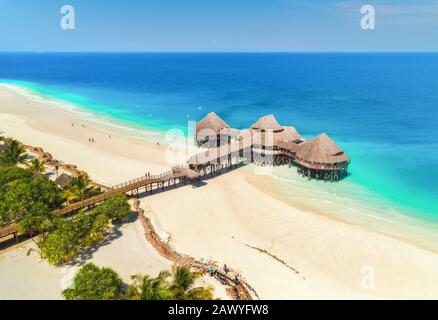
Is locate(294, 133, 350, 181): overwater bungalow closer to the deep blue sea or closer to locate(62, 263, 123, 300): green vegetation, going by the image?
the deep blue sea

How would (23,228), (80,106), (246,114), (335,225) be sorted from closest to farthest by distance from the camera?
(23,228)
(335,225)
(246,114)
(80,106)

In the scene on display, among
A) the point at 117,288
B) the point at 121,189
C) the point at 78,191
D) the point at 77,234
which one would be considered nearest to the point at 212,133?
the point at 121,189

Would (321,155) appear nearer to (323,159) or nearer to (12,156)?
(323,159)

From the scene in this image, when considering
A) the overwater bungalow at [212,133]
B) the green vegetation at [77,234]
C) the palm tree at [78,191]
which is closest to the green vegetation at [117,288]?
the green vegetation at [77,234]

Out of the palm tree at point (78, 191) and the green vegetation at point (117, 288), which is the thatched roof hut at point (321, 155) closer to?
the palm tree at point (78, 191)
